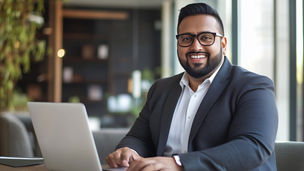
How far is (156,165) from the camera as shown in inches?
61.2

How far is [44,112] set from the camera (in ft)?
5.93

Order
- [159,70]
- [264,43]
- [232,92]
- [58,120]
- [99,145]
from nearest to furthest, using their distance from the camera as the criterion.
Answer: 1. [58,120]
2. [232,92]
3. [99,145]
4. [264,43]
5. [159,70]

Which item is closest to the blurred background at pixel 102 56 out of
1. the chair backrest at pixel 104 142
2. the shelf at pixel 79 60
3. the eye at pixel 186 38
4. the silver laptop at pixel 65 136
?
the shelf at pixel 79 60

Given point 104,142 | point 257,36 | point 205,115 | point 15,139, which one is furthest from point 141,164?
point 257,36

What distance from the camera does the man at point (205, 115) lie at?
1665 millimetres

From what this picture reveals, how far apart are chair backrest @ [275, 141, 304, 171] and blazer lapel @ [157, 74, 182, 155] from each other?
0.48 meters

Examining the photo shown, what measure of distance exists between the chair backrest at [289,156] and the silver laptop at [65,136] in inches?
31.7

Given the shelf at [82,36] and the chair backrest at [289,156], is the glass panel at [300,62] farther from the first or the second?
the shelf at [82,36]

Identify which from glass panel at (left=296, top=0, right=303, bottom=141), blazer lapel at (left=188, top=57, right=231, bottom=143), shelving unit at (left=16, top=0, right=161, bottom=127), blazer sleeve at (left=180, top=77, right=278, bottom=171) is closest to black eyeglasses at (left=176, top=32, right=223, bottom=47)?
blazer lapel at (left=188, top=57, right=231, bottom=143)

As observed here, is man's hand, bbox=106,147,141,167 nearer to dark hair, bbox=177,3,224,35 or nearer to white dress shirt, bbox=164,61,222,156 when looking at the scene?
white dress shirt, bbox=164,61,222,156

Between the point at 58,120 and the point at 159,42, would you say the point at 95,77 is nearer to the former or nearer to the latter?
the point at 159,42

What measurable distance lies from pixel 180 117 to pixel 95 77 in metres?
6.98

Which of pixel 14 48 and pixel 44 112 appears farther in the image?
pixel 14 48

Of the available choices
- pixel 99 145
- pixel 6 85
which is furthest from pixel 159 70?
pixel 99 145
